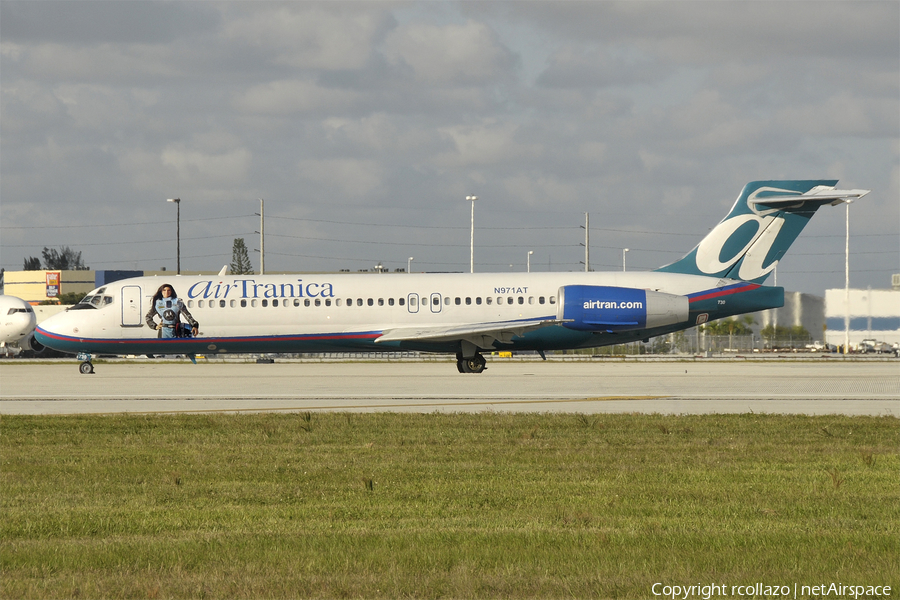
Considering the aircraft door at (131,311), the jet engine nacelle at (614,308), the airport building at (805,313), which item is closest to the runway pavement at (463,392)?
the jet engine nacelle at (614,308)

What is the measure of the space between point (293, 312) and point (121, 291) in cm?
663

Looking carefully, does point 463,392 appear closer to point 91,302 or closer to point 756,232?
point 756,232

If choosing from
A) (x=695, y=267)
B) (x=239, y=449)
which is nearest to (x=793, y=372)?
(x=695, y=267)

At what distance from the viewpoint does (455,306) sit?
34.8 m

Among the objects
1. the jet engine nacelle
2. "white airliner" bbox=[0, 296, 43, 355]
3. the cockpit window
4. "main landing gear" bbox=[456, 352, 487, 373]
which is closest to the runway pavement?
"main landing gear" bbox=[456, 352, 487, 373]

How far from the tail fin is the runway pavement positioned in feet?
13.1

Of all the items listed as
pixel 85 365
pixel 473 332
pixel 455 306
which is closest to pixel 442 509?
pixel 473 332

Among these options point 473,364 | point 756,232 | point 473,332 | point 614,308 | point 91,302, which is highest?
point 756,232

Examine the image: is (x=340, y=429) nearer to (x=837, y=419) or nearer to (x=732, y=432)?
(x=732, y=432)

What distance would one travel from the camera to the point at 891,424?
663 inches

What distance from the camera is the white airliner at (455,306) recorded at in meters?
34.3

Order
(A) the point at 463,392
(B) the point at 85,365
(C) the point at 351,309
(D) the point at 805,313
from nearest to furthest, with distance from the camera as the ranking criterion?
(A) the point at 463,392
(C) the point at 351,309
(B) the point at 85,365
(D) the point at 805,313

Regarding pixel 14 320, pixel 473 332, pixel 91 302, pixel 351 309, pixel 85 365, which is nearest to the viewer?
pixel 473 332

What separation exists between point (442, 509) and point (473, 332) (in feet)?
78.4
